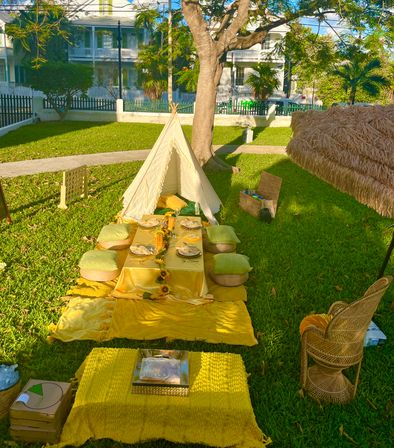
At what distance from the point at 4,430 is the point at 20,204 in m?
8.23

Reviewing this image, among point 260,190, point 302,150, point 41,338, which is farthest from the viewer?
point 260,190

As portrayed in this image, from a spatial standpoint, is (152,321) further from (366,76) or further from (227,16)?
(366,76)

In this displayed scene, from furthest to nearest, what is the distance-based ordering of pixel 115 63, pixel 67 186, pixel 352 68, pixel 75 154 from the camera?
pixel 115 63
pixel 352 68
pixel 75 154
pixel 67 186

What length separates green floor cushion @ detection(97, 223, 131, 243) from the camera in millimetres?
8922

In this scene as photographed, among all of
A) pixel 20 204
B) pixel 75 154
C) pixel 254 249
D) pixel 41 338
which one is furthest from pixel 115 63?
pixel 41 338

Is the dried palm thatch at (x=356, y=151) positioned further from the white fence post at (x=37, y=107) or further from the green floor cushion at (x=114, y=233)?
the white fence post at (x=37, y=107)

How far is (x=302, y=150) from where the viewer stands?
17.7 ft

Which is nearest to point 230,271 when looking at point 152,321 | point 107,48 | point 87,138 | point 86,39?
point 152,321

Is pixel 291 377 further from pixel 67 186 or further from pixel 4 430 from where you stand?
pixel 67 186

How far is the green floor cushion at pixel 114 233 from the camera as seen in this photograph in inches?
351

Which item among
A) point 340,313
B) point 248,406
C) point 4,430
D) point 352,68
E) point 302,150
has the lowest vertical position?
point 4,430

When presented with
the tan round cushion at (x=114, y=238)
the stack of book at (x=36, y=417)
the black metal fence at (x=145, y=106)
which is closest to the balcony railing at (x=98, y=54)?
the black metal fence at (x=145, y=106)

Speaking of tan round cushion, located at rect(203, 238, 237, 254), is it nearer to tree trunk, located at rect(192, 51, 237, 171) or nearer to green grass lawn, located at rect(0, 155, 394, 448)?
green grass lawn, located at rect(0, 155, 394, 448)

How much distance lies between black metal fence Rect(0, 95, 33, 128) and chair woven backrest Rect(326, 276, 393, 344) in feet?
80.2
